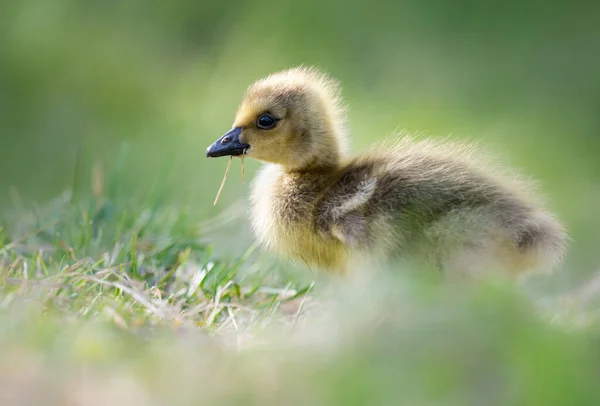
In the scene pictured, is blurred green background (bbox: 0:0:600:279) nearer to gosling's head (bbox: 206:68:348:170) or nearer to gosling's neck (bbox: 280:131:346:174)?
gosling's head (bbox: 206:68:348:170)

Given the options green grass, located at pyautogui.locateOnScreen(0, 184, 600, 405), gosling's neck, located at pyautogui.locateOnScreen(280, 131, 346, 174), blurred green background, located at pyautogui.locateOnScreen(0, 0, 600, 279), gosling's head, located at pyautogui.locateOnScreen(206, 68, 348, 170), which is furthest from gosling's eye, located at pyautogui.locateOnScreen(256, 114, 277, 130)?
blurred green background, located at pyautogui.locateOnScreen(0, 0, 600, 279)

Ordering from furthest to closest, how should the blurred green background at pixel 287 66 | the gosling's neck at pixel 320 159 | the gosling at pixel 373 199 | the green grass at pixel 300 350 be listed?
the blurred green background at pixel 287 66 < the gosling's neck at pixel 320 159 < the gosling at pixel 373 199 < the green grass at pixel 300 350

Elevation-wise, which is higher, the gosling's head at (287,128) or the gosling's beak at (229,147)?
the gosling's head at (287,128)

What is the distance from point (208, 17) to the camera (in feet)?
31.3

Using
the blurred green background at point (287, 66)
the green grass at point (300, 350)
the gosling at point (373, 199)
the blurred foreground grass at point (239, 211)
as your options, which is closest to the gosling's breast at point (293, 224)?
the gosling at point (373, 199)

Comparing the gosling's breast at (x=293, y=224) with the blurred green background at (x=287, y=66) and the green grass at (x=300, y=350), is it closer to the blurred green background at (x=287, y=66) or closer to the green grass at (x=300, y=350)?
the green grass at (x=300, y=350)

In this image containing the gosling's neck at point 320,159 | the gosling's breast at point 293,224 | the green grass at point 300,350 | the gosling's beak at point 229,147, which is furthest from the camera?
the gosling's beak at point 229,147

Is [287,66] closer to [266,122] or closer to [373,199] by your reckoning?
[266,122]

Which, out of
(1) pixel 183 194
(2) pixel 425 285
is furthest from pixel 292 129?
(1) pixel 183 194

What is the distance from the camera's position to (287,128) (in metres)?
3.86

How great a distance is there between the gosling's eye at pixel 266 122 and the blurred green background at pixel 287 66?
3.04m

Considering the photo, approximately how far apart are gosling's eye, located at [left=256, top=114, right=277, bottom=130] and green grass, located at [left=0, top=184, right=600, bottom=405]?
799 millimetres

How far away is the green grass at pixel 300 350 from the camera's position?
2.25 m

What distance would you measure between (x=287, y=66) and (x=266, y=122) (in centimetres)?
425
